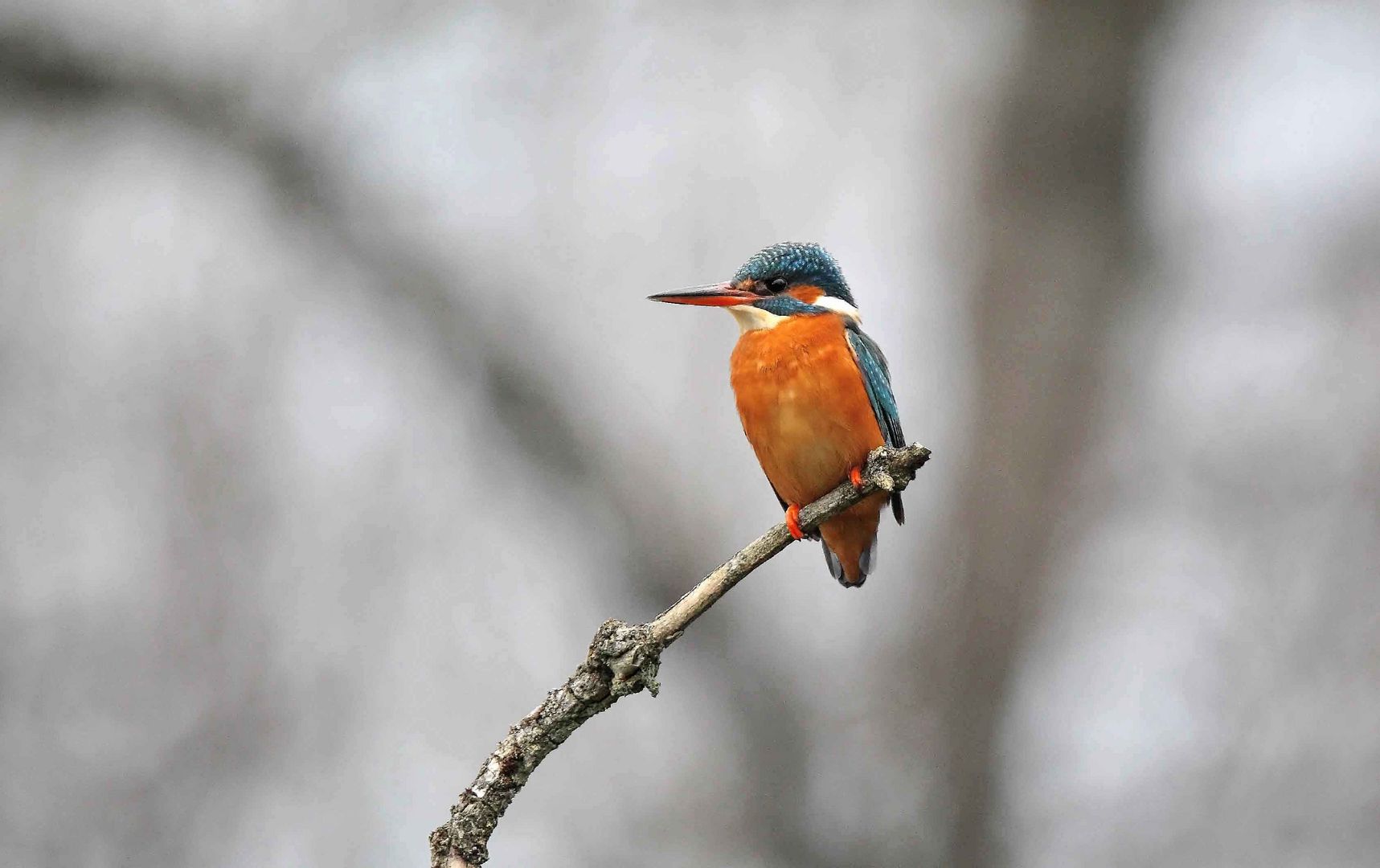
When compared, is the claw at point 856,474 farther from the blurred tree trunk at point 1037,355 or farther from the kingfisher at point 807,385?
the blurred tree trunk at point 1037,355

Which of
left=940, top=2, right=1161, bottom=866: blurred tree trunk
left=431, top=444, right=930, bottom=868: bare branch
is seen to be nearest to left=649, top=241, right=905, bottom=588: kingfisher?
left=431, top=444, right=930, bottom=868: bare branch

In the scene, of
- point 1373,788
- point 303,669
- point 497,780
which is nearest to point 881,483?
point 497,780

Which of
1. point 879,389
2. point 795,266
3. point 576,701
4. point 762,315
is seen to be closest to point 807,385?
point 879,389

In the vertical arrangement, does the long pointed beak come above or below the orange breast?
above

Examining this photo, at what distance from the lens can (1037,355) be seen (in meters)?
5.08

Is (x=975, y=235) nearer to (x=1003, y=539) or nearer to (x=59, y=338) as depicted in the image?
(x=1003, y=539)

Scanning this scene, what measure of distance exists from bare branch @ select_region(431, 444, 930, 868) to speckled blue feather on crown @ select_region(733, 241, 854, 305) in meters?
1.65

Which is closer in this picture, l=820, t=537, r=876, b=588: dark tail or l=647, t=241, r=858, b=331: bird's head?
l=647, t=241, r=858, b=331: bird's head

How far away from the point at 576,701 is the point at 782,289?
80.2 inches

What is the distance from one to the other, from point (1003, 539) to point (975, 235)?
1.34m

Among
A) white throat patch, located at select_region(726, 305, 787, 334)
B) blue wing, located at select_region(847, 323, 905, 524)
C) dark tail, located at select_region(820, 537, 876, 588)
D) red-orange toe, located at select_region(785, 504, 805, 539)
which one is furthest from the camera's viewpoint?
dark tail, located at select_region(820, 537, 876, 588)

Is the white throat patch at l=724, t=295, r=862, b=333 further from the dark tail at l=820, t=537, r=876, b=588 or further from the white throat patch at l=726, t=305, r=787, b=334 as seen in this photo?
the dark tail at l=820, t=537, r=876, b=588

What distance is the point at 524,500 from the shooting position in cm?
623

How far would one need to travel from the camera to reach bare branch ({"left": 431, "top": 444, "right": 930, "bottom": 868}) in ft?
6.01
